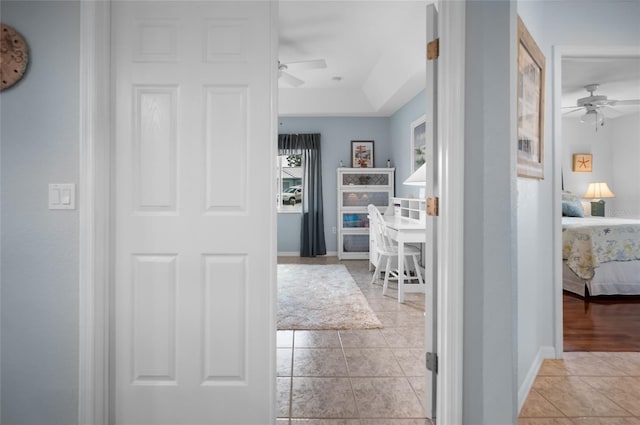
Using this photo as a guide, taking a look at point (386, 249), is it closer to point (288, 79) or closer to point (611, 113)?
point (288, 79)

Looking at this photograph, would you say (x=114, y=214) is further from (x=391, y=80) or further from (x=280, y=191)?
(x=280, y=191)

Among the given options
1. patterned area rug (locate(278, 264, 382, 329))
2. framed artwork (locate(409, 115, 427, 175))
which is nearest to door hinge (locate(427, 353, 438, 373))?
patterned area rug (locate(278, 264, 382, 329))

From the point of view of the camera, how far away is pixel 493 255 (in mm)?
1499

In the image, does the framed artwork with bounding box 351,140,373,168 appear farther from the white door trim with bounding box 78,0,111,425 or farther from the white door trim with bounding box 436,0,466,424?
the white door trim with bounding box 78,0,111,425

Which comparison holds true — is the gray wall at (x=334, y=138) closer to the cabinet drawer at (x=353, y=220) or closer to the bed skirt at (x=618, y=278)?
the cabinet drawer at (x=353, y=220)

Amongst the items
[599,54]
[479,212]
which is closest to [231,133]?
[479,212]

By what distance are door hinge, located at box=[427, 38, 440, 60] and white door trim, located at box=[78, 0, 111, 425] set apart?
1.47 metres

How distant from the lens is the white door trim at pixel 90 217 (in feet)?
5.34

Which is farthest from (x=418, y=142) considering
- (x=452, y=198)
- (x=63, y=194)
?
(x=63, y=194)

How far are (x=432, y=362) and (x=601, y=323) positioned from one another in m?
2.42

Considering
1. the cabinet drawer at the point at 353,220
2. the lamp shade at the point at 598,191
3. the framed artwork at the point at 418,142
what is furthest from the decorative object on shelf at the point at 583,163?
the cabinet drawer at the point at 353,220

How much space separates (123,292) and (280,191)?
543 centimetres

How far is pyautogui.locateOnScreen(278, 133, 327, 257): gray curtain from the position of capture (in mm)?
6883

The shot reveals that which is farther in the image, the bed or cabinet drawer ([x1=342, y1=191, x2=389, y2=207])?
cabinet drawer ([x1=342, y1=191, x2=389, y2=207])
